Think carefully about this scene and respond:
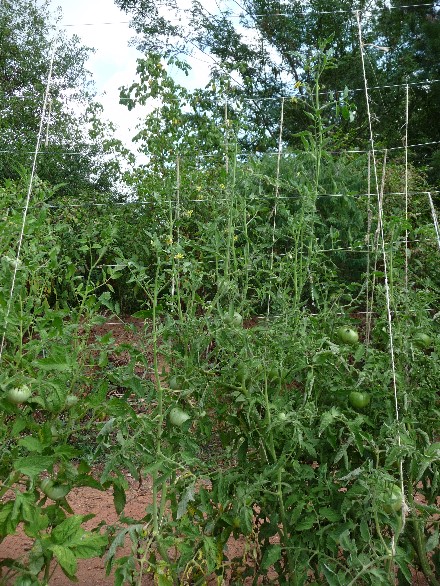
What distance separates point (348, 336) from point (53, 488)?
89cm

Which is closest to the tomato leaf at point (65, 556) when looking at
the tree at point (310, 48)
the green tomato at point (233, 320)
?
the green tomato at point (233, 320)

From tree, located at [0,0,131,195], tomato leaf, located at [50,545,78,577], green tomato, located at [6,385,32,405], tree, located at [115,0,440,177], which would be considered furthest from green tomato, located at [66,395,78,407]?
tree, located at [115,0,440,177]

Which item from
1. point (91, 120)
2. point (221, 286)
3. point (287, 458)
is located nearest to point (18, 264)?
point (221, 286)

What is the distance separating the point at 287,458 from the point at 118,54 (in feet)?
22.4

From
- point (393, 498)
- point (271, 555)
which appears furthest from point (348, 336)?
point (271, 555)

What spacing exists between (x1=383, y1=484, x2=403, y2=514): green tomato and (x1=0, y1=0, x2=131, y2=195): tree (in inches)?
253

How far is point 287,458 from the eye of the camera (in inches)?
75.0

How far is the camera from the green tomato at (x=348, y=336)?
6.36ft

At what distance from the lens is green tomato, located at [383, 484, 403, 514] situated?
5.48 ft

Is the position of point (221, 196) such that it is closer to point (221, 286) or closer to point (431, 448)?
point (221, 286)

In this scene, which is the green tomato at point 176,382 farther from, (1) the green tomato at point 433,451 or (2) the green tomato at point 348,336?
(1) the green tomato at point 433,451

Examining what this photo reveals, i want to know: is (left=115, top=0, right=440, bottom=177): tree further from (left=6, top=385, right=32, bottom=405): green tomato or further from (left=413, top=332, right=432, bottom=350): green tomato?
(left=6, top=385, right=32, bottom=405): green tomato

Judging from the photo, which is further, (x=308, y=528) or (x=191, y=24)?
(x=191, y=24)

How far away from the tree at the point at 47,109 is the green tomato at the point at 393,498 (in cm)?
643
